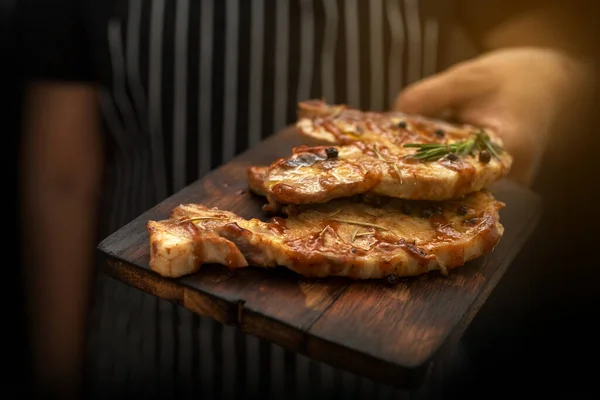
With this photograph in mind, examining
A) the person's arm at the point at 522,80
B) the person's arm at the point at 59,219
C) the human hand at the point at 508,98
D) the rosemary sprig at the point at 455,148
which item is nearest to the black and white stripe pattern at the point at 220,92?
the person's arm at the point at 59,219

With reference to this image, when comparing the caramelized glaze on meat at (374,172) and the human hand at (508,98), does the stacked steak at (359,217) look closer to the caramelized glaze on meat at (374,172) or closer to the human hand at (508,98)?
the caramelized glaze on meat at (374,172)

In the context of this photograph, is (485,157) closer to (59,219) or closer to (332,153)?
(332,153)

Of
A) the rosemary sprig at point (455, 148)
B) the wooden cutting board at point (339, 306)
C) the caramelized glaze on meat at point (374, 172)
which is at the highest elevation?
the rosemary sprig at point (455, 148)

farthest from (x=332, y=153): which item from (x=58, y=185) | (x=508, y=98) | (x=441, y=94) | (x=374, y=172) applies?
(x=58, y=185)

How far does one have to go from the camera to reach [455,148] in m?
1.74

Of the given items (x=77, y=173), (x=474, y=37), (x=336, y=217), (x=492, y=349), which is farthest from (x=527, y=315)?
(x=77, y=173)

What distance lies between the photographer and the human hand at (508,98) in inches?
87.6

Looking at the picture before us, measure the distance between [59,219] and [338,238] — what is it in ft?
5.72

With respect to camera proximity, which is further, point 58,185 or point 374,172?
point 58,185

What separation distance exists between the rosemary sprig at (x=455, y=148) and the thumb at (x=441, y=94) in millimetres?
510

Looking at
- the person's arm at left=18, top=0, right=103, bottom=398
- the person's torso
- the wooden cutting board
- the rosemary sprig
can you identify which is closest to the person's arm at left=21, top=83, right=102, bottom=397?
→ the person's arm at left=18, top=0, right=103, bottom=398

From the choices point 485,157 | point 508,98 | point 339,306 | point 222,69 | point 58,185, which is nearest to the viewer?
point 339,306

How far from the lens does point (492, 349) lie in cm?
314

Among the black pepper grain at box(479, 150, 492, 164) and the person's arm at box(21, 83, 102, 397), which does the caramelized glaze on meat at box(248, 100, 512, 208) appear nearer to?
the black pepper grain at box(479, 150, 492, 164)
